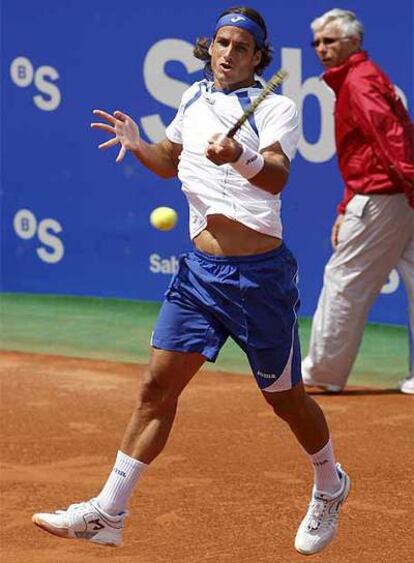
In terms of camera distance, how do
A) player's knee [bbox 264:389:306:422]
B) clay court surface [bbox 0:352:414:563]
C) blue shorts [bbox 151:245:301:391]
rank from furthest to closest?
clay court surface [bbox 0:352:414:563], player's knee [bbox 264:389:306:422], blue shorts [bbox 151:245:301:391]

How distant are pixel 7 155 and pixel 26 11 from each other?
3.89ft

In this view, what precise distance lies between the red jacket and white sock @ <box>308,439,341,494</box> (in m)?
2.89

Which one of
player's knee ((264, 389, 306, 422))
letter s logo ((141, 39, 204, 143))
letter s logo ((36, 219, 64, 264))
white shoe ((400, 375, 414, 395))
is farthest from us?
letter s logo ((36, 219, 64, 264))

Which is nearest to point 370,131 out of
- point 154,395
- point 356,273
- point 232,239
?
point 356,273

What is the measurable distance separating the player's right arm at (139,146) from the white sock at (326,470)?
1.24 metres

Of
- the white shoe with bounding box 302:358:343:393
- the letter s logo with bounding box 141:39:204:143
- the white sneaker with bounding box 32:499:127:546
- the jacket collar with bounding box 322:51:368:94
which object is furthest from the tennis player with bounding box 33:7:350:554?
the letter s logo with bounding box 141:39:204:143

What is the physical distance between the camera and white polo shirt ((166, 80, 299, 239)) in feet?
17.4

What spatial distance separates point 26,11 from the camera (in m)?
11.9

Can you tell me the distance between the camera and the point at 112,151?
37.3ft

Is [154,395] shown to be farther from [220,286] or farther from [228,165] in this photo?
[228,165]

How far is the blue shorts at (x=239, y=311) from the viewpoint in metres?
5.40

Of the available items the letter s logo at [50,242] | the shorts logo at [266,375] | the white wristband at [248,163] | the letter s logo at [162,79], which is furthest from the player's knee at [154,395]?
the letter s logo at [50,242]

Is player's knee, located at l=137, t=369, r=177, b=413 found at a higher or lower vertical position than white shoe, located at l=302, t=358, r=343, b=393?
higher

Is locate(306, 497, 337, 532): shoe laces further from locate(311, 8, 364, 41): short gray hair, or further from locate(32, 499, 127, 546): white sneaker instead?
locate(311, 8, 364, 41): short gray hair
